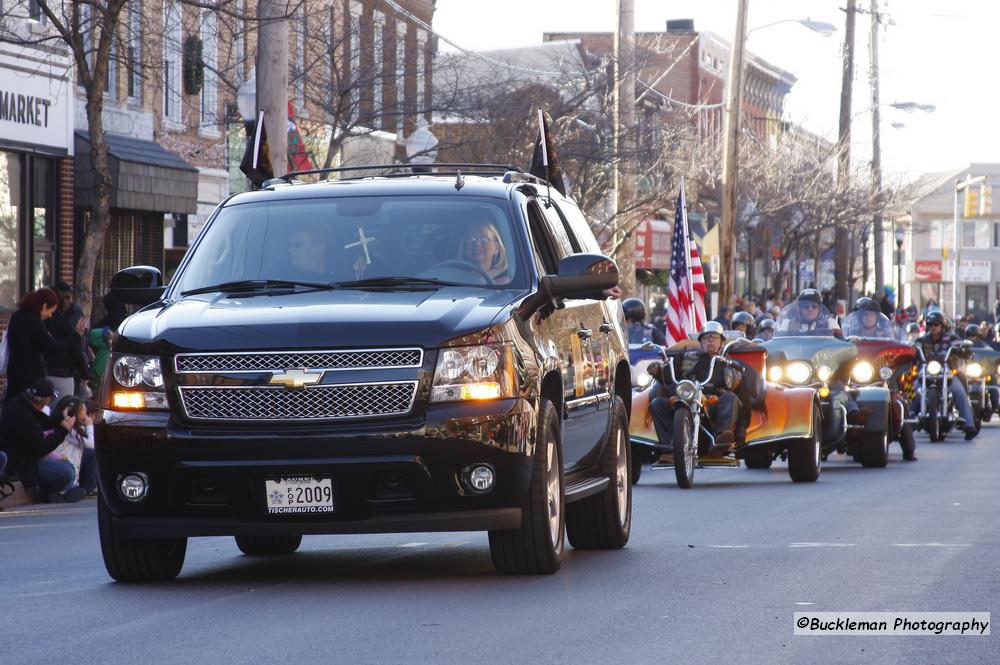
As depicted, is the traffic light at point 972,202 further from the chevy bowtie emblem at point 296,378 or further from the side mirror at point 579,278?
the chevy bowtie emblem at point 296,378

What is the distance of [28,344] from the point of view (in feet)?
58.3

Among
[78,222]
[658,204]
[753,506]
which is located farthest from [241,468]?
[658,204]

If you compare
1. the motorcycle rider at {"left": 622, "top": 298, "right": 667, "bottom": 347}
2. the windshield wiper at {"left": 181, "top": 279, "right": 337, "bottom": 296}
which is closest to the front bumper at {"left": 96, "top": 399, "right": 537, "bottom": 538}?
the windshield wiper at {"left": 181, "top": 279, "right": 337, "bottom": 296}

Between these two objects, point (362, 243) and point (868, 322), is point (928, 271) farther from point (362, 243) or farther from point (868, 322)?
point (362, 243)

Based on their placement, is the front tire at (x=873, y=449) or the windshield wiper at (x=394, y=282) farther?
the front tire at (x=873, y=449)

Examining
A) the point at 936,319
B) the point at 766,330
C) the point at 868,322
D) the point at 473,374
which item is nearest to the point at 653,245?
the point at 936,319

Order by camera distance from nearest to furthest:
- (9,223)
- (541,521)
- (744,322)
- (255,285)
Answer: (541,521), (255,285), (744,322), (9,223)

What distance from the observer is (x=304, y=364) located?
30.1 feet

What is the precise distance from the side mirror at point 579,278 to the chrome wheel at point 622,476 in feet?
5.33

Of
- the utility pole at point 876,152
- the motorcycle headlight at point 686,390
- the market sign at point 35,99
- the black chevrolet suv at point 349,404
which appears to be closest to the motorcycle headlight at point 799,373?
the motorcycle headlight at point 686,390

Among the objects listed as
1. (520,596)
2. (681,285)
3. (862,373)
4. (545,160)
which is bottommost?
(520,596)

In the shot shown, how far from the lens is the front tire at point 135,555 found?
31.7 feet

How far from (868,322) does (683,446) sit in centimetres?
702

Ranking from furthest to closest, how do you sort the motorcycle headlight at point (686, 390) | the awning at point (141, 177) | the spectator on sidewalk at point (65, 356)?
the awning at point (141, 177)
the motorcycle headlight at point (686, 390)
the spectator on sidewalk at point (65, 356)
